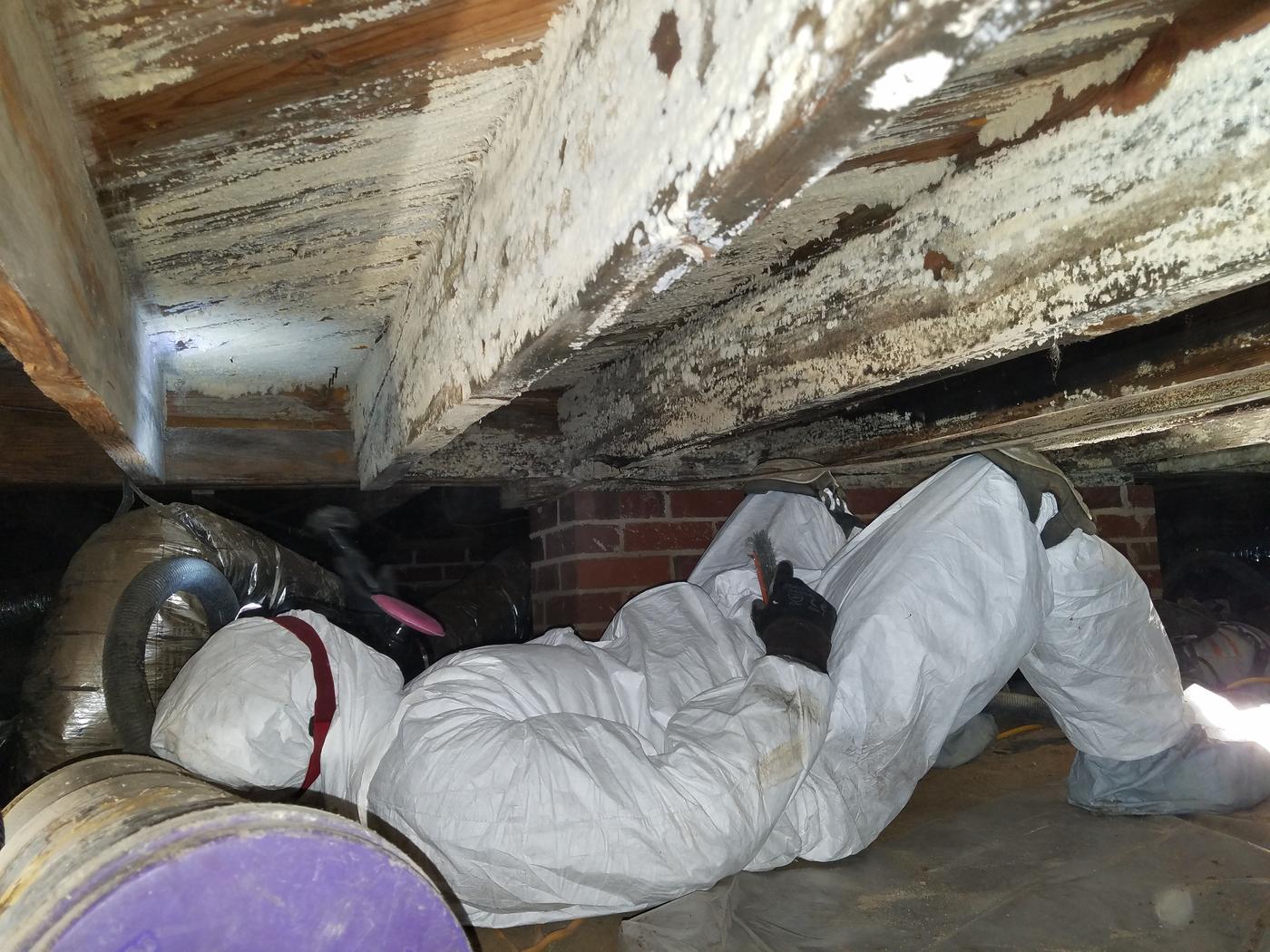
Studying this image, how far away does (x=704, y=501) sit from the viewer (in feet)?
7.32

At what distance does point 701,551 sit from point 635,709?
2.39ft

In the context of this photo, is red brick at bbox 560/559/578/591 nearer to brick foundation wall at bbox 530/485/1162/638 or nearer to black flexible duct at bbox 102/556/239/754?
brick foundation wall at bbox 530/485/1162/638

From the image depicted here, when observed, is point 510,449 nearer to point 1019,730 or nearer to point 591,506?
point 591,506

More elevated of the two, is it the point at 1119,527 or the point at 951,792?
the point at 1119,527

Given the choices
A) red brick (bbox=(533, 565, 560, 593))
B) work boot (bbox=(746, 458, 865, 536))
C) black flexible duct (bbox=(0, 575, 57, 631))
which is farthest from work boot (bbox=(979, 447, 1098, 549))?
black flexible duct (bbox=(0, 575, 57, 631))

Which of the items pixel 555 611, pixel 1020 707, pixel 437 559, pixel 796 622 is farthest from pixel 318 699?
pixel 437 559

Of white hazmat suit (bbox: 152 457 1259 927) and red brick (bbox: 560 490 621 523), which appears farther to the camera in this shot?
red brick (bbox: 560 490 621 523)

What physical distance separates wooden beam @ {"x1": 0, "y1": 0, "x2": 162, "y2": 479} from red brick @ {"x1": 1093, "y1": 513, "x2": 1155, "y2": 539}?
2.69 meters

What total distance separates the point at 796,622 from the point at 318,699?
86 cm

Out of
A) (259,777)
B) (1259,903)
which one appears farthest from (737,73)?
(1259,903)

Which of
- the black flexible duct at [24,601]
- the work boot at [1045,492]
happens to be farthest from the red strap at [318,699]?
the black flexible duct at [24,601]

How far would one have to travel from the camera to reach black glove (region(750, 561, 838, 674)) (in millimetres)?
1439

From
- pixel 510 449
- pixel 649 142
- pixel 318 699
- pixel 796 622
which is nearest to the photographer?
pixel 649 142

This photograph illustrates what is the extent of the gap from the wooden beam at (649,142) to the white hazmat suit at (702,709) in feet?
2.13
